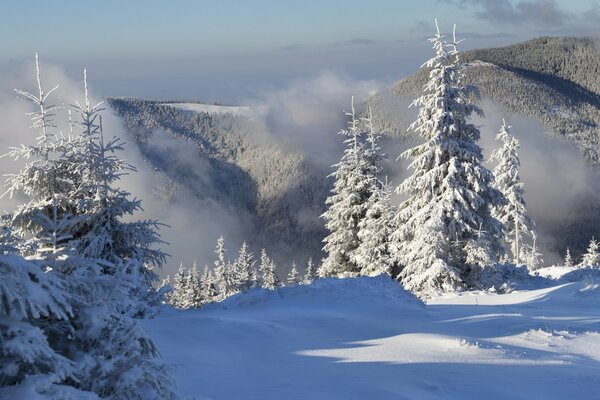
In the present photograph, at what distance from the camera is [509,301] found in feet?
53.2

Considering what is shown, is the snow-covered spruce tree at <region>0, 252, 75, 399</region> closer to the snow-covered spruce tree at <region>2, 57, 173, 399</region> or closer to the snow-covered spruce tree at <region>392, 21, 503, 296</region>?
the snow-covered spruce tree at <region>2, 57, 173, 399</region>

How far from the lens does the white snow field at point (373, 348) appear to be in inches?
273

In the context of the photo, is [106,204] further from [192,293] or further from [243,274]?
[243,274]

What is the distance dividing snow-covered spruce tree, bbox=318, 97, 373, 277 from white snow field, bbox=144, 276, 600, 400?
15130 mm

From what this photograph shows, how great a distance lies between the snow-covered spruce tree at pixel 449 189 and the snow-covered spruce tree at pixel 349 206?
621 cm

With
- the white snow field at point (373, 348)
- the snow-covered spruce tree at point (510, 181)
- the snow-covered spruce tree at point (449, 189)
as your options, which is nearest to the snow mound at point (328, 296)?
the white snow field at point (373, 348)

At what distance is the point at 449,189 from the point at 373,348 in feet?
46.2

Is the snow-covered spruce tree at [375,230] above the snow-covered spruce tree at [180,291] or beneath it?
above

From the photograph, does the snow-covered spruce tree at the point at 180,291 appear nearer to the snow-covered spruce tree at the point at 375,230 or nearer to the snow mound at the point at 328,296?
the snow-covered spruce tree at the point at 375,230

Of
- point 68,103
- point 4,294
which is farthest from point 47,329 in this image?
point 68,103

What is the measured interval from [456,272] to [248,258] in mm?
39459

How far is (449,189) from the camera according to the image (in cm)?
2184

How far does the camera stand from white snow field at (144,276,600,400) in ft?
22.7

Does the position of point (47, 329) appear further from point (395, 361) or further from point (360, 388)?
point (395, 361)
